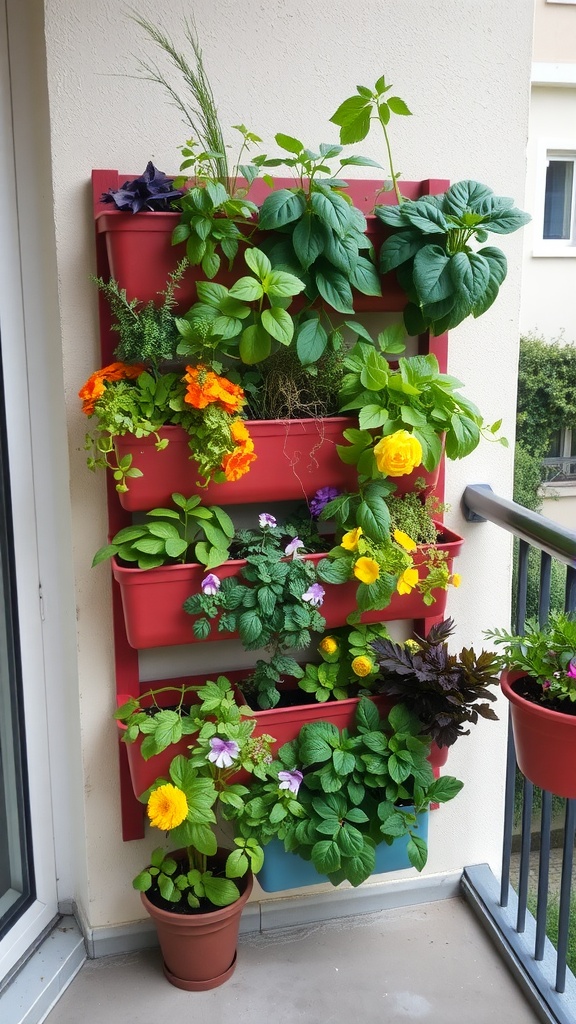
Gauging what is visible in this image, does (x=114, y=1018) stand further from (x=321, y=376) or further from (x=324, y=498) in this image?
(x=321, y=376)

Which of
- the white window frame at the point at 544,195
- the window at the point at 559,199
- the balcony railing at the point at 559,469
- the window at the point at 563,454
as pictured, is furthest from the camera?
the window at the point at 559,199

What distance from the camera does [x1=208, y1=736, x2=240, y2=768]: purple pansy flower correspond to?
1.48 metres

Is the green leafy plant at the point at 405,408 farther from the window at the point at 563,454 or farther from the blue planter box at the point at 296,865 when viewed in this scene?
the window at the point at 563,454

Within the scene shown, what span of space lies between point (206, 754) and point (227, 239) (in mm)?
917

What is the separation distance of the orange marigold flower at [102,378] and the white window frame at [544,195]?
27.2ft

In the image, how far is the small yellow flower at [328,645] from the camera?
5.40ft

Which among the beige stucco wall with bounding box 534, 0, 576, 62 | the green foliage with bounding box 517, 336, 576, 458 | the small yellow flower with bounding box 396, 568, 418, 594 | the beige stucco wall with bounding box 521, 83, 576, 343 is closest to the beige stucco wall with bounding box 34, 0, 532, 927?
the small yellow flower with bounding box 396, 568, 418, 594

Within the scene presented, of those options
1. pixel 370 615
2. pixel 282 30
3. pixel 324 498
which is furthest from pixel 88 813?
pixel 282 30

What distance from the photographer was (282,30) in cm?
155

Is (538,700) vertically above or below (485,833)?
above

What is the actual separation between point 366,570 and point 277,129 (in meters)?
0.86

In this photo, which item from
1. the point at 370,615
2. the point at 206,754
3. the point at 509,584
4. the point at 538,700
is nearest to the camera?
the point at 538,700

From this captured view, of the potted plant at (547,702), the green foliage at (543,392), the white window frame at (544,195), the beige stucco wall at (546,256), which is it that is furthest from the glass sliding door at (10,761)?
the white window frame at (544,195)

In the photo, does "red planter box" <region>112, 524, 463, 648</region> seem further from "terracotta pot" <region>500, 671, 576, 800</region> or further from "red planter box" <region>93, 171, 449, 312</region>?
"red planter box" <region>93, 171, 449, 312</region>
